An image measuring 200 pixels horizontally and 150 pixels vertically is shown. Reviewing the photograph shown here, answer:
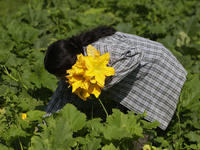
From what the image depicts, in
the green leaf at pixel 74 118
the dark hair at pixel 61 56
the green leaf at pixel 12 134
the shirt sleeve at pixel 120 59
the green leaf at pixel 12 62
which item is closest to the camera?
the green leaf at pixel 12 134

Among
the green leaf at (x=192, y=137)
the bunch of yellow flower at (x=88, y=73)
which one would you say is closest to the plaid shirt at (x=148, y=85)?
the green leaf at (x=192, y=137)

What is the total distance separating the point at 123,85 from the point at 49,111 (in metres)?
1.05

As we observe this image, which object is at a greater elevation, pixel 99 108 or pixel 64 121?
pixel 64 121

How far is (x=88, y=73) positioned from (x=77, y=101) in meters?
1.27

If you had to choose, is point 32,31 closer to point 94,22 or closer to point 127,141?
point 94,22

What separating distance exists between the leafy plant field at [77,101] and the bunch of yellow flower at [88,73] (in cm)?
30

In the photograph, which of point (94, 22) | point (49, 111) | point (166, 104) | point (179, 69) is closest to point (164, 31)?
point (94, 22)

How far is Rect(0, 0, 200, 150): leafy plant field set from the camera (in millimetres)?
1902

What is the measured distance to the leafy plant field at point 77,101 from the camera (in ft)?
6.24

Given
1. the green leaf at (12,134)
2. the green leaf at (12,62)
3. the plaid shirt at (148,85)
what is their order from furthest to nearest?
the green leaf at (12,62) → the plaid shirt at (148,85) → the green leaf at (12,134)

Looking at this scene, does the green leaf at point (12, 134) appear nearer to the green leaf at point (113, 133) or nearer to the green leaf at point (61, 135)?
the green leaf at point (61, 135)

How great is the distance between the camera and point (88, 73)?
1949mm

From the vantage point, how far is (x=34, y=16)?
5133 millimetres

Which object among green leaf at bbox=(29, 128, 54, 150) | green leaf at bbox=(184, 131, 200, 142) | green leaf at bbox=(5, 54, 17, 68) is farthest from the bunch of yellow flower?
green leaf at bbox=(5, 54, 17, 68)
